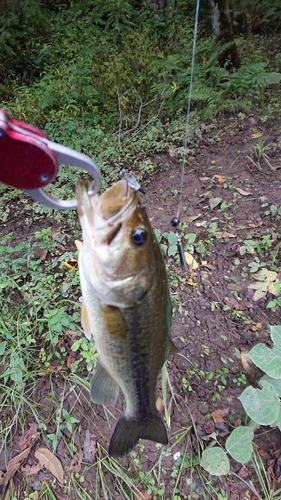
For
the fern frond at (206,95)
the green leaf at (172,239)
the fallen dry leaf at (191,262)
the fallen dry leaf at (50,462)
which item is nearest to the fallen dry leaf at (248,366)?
the fallen dry leaf at (191,262)

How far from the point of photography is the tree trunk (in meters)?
5.53

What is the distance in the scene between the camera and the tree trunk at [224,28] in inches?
218

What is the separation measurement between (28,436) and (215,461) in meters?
1.22

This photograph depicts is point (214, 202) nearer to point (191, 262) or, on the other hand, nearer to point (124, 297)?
point (191, 262)

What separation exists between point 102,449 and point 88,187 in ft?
6.52

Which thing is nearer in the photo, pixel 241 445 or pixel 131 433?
pixel 131 433

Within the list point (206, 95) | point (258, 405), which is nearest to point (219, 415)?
point (258, 405)

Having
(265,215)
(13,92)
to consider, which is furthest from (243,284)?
(13,92)

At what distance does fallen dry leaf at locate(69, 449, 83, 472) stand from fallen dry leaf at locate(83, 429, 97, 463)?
0.11 feet

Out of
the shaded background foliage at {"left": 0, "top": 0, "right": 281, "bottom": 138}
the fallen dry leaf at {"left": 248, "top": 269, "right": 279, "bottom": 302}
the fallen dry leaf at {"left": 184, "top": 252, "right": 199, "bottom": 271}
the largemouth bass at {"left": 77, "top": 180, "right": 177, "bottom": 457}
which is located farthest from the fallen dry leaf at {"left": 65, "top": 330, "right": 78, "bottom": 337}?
the shaded background foliage at {"left": 0, "top": 0, "right": 281, "bottom": 138}

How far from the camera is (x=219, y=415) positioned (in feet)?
8.45

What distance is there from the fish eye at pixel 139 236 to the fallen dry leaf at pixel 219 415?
189 cm

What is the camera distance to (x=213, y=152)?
4809mm

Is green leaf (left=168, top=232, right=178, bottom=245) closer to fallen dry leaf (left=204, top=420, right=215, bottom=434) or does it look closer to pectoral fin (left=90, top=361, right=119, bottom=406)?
fallen dry leaf (left=204, top=420, right=215, bottom=434)
